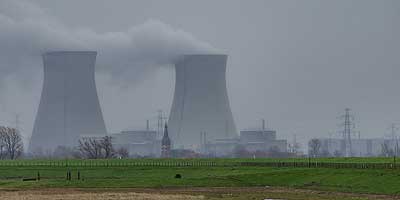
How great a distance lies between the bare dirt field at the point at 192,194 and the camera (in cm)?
3328

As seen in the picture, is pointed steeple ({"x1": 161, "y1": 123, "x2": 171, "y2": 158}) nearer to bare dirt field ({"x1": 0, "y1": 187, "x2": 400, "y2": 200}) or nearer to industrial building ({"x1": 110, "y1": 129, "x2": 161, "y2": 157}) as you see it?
industrial building ({"x1": 110, "y1": 129, "x2": 161, "y2": 157})

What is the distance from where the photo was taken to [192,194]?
3619 centimetres

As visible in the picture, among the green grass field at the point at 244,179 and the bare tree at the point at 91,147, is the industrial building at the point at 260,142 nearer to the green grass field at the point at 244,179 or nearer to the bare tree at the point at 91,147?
the bare tree at the point at 91,147

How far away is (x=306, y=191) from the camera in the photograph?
37281mm

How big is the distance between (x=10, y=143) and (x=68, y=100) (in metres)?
17.1

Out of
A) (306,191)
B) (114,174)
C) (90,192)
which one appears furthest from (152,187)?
(114,174)

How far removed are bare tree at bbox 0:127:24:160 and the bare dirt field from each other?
230 feet

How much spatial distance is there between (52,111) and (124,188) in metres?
59.9

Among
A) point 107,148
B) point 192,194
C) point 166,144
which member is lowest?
point 192,194

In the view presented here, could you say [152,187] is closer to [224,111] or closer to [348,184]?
[348,184]

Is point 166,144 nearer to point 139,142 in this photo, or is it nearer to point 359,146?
point 139,142

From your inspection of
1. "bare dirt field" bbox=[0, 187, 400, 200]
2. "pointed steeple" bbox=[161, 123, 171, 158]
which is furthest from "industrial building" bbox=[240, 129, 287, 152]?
"bare dirt field" bbox=[0, 187, 400, 200]

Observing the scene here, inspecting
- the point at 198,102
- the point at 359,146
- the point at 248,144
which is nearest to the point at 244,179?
the point at 198,102

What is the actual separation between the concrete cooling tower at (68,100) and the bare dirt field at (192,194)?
56.6m
